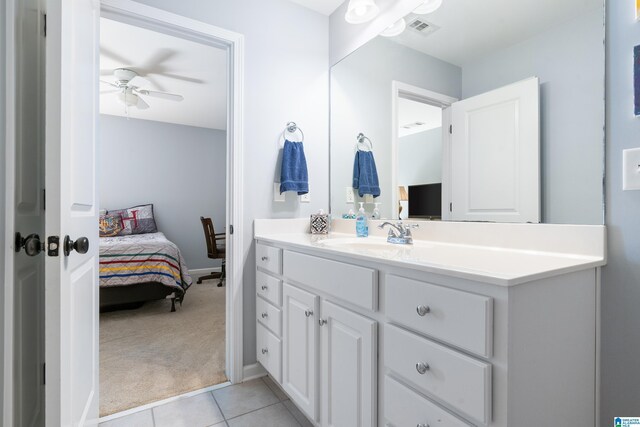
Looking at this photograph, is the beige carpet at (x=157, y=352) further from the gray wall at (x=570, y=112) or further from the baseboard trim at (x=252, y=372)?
the gray wall at (x=570, y=112)

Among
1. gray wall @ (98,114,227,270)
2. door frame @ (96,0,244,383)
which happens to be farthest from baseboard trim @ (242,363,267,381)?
gray wall @ (98,114,227,270)

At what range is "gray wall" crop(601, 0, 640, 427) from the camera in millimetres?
931

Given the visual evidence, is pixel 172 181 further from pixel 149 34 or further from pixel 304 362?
pixel 304 362

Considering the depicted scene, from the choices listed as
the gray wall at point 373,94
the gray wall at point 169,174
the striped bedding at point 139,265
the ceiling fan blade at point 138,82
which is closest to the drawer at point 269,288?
the gray wall at point 373,94

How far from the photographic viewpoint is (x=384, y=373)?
1.01 metres

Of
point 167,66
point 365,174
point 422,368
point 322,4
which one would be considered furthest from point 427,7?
point 167,66

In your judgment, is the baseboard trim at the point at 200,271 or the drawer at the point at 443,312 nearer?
the drawer at the point at 443,312

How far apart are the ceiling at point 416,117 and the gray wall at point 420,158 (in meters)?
0.03

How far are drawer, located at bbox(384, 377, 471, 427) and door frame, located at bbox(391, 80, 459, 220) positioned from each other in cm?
84

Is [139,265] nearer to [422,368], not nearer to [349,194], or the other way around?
[349,194]

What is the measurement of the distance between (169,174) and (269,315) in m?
4.05

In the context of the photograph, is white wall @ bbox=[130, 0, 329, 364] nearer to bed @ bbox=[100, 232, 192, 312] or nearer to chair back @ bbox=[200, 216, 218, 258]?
bed @ bbox=[100, 232, 192, 312]

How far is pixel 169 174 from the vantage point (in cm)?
502

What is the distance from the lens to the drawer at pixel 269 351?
161cm
